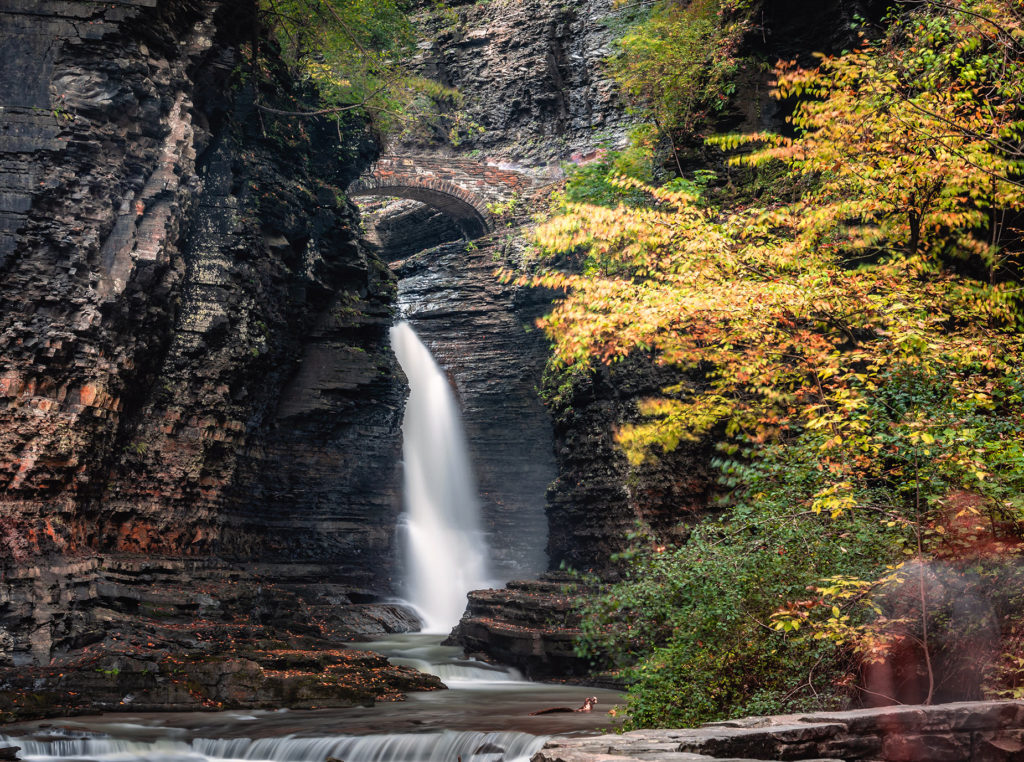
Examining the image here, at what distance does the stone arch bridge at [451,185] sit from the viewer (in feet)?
85.4

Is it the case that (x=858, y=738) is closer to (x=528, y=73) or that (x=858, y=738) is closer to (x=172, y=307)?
(x=172, y=307)

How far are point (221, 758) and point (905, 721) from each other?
6.94 metres

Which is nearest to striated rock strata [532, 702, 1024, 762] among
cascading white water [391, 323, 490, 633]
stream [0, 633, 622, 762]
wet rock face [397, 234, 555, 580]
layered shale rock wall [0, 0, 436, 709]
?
stream [0, 633, 622, 762]

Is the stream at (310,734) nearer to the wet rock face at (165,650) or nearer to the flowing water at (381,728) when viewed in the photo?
the flowing water at (381,728)

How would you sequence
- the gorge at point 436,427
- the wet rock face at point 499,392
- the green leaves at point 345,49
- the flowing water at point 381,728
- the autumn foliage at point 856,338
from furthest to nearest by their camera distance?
the wet rock face at point 499,392
the green leaves at point 345,49
the flowing water at point 381,728
the gorge at point 436,427
the autumn foliage at point 856,338

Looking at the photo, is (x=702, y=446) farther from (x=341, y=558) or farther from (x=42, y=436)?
(x=42, y=436)

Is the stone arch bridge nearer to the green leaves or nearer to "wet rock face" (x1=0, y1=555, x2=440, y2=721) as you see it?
the green leaves

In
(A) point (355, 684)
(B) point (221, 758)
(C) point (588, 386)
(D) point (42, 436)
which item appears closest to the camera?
(B) point (221, 758)

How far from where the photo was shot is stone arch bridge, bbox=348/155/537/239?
85.4ft

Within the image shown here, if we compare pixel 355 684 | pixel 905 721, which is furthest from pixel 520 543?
pixel 905 721

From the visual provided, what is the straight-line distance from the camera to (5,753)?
304 inches

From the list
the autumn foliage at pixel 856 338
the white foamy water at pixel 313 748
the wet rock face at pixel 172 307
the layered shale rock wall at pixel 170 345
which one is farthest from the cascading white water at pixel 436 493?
the autumn foliage at pixel 856 338

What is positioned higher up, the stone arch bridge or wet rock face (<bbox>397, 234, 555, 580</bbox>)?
the stone arch bridge

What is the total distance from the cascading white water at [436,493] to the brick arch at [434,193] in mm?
4447
